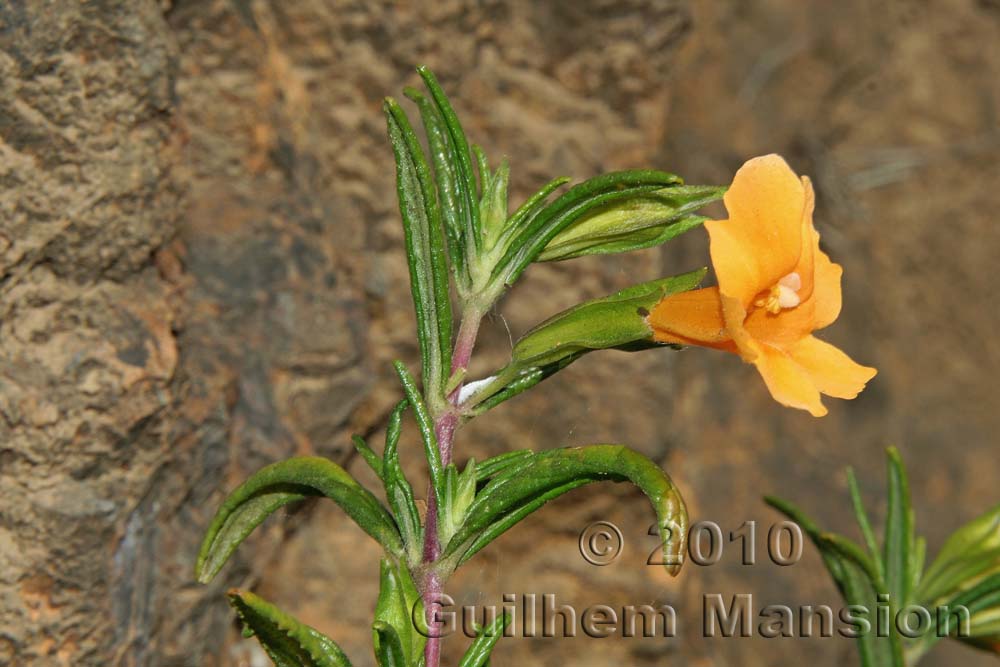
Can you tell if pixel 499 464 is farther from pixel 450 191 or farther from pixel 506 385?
pixel 450 191

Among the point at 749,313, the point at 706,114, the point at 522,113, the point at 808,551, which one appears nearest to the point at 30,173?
the point at 749,313

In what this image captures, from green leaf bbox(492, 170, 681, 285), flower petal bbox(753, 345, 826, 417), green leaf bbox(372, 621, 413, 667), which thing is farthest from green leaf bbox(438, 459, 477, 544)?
flower petal bbox(753, 345, 826, 417)

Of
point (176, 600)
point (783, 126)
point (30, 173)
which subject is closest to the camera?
point (30, 173)

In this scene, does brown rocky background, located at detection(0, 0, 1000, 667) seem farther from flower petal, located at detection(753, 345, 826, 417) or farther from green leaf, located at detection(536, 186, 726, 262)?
flower petal, located at detection(753, 345, 826, 417)

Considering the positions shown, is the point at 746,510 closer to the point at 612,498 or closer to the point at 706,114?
the point at 612,498

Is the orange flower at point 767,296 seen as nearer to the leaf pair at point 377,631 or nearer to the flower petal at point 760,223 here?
the flower petal at point 760,223

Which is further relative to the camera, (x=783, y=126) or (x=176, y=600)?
(x=783, y=126)
